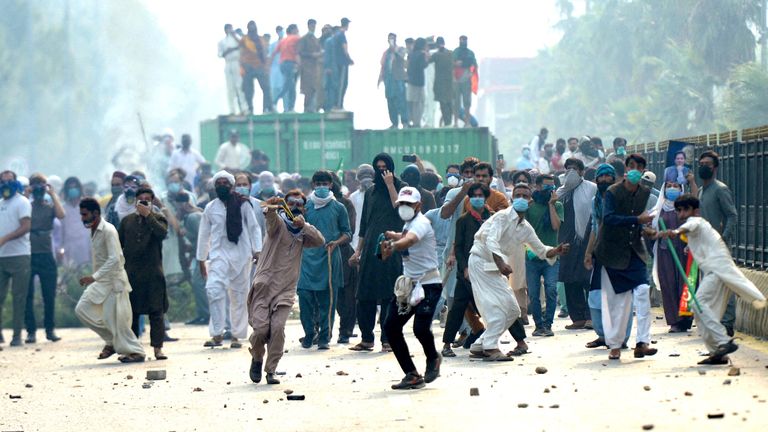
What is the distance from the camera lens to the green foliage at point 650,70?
185ft

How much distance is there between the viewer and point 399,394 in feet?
38.0

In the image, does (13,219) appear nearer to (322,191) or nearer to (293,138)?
(322,191)

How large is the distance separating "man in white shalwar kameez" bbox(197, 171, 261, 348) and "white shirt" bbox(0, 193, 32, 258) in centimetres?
265

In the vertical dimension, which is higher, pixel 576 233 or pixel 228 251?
pixel 576 233

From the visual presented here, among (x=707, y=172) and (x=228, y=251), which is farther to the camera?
(x=228, y=251)

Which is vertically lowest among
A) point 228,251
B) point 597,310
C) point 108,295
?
point 597,310

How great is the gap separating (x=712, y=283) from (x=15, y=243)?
8.85 metres

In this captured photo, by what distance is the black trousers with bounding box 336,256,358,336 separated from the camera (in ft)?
54.7

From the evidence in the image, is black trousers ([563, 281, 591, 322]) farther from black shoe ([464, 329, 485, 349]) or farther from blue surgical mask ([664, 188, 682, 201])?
blue surgical mask ([664, 188, 682, 201])

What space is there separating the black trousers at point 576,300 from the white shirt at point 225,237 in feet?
10.7

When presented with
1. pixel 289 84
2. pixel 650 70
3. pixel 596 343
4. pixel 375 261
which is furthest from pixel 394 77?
pixel 650 70

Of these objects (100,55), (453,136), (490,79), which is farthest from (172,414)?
(490,79)

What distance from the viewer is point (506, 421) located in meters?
9.91

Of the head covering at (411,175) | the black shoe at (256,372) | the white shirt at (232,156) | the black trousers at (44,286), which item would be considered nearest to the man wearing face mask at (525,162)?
the white shirt at (232,156)
